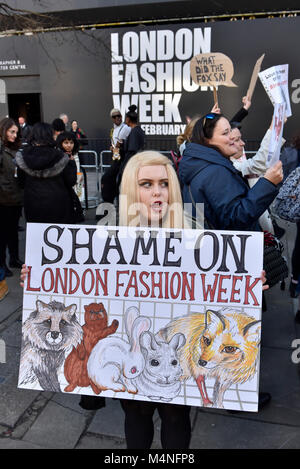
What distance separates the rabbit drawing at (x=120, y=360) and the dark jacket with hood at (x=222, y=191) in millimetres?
866

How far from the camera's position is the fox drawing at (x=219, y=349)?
1897 mm

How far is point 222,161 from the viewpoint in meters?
2.59

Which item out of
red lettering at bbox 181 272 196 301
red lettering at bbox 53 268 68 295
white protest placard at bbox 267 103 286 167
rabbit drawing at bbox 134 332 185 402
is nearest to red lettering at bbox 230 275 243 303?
red lettering at bbox 181 272 196 301

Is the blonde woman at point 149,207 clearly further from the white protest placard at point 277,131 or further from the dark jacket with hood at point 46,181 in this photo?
the dark jacket with hood at point 46,181

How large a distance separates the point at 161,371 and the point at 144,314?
0.27 m

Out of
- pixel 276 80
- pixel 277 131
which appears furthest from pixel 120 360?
pixel 276 80

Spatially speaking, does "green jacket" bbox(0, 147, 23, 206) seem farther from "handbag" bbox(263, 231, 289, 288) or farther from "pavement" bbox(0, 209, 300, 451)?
"handbag" bbox(263, 231, 289, 288)

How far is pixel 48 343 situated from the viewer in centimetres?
205

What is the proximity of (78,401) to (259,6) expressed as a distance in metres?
13.8

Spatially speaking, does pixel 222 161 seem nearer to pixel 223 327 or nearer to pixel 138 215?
pixel 138 215

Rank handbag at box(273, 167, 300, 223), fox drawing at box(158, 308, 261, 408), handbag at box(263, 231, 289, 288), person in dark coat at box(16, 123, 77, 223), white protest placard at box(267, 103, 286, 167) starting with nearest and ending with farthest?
fox drawing at box(158, 308, 261, 408) → white protest placard at box(267, 103, 286, 167) → handbag at box(263, 231, 289, 288) → handbag at box(273, 167, 300, 223) → person in dark coat at box(16, 123, 77, 223)

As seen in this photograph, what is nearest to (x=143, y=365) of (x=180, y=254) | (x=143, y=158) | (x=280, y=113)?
(x=180, y=254)

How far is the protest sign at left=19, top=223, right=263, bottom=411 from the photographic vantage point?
1.92 meters

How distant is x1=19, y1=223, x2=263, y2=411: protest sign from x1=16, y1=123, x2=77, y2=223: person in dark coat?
2.56 m
